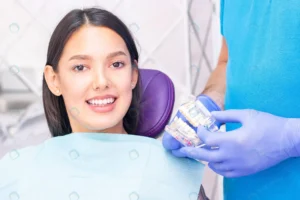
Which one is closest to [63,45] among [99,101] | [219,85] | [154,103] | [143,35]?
[99,101]

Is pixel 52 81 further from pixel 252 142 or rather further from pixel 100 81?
pixel 252 142

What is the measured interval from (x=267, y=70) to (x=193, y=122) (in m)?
0.19

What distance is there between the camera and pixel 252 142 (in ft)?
2.58

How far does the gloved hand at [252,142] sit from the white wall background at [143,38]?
95cm

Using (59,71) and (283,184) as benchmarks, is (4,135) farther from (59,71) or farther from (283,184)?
(283,184)

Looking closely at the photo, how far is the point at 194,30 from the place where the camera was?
185 centimetres

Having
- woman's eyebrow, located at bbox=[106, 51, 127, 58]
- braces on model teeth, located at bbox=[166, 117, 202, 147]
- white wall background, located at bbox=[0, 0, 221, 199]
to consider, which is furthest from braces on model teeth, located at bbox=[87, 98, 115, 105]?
white wall background, located at bbox=[0, 0, 221, 199]

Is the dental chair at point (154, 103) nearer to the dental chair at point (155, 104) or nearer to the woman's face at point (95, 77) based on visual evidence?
the dental chair at point (155, 104)

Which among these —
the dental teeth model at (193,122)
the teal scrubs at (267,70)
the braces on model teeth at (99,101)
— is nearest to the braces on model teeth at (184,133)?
the dental teeth model at (193,122)

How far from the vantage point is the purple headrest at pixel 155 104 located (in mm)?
1223

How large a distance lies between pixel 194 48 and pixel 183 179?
3.19 feet

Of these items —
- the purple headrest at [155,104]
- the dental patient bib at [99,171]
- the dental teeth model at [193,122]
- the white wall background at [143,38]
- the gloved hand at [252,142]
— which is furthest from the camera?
the white wall background at [143,38]

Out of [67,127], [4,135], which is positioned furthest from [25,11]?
[67,127]

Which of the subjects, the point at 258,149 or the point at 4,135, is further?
the point at 4,135
